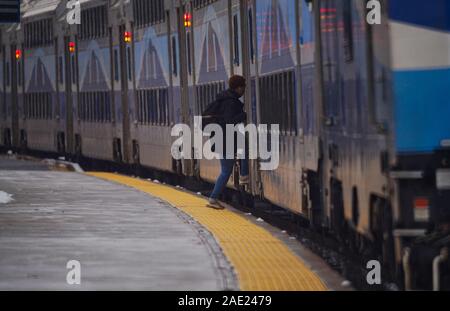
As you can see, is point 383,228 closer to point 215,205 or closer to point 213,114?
point 213,114

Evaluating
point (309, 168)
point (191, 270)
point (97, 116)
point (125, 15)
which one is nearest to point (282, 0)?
point (309, 168)

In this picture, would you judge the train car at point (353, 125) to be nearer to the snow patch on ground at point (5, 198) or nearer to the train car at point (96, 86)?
the snow patch on ground at point (5, 198)

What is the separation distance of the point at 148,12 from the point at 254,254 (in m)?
18.0

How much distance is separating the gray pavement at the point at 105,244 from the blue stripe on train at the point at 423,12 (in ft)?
8.46

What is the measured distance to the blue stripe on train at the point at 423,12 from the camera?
11.9 metres

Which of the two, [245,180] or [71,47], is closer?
[245,180]

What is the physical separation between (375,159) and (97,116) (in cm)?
2834

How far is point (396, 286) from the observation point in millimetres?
13305

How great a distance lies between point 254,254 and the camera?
1623cm

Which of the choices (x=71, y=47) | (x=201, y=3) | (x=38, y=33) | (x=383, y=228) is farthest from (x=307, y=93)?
(x=38, y=33)

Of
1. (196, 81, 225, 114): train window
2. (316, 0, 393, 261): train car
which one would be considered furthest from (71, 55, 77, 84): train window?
(316, 0, 393, 261): train car
